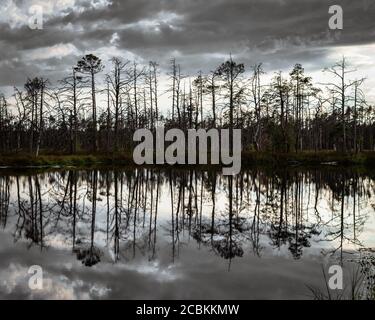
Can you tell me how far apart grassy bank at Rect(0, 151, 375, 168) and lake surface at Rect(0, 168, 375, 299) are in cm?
2085

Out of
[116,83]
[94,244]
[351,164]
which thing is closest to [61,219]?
[94,244]

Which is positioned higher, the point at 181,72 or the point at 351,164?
the point at 181,72

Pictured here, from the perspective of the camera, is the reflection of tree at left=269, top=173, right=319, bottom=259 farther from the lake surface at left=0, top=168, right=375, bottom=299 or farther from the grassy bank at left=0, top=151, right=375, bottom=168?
the grassy bank at left=0, top=151, right=375, bottom=168

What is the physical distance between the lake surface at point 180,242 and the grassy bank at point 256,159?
20854mm

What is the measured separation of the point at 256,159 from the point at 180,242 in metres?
32.3

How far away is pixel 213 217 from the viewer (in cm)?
1395

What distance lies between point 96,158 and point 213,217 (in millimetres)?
30287

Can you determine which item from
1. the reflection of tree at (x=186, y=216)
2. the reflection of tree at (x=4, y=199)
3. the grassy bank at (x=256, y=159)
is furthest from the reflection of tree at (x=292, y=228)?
the grassy bank at (x=256, y=159)

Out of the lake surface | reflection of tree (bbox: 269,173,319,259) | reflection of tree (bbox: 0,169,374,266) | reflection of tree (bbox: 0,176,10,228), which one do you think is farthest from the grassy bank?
reflection of tree (bbox: 269,173,319,259)

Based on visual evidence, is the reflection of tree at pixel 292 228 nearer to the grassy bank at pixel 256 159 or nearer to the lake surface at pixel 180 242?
the lake surface at pixel 180 242

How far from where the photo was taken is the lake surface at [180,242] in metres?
7.30

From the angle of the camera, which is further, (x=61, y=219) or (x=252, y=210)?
(x=252, y=210)

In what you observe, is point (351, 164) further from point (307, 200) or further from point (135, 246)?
point (135, 246)

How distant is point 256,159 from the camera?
42062mm
